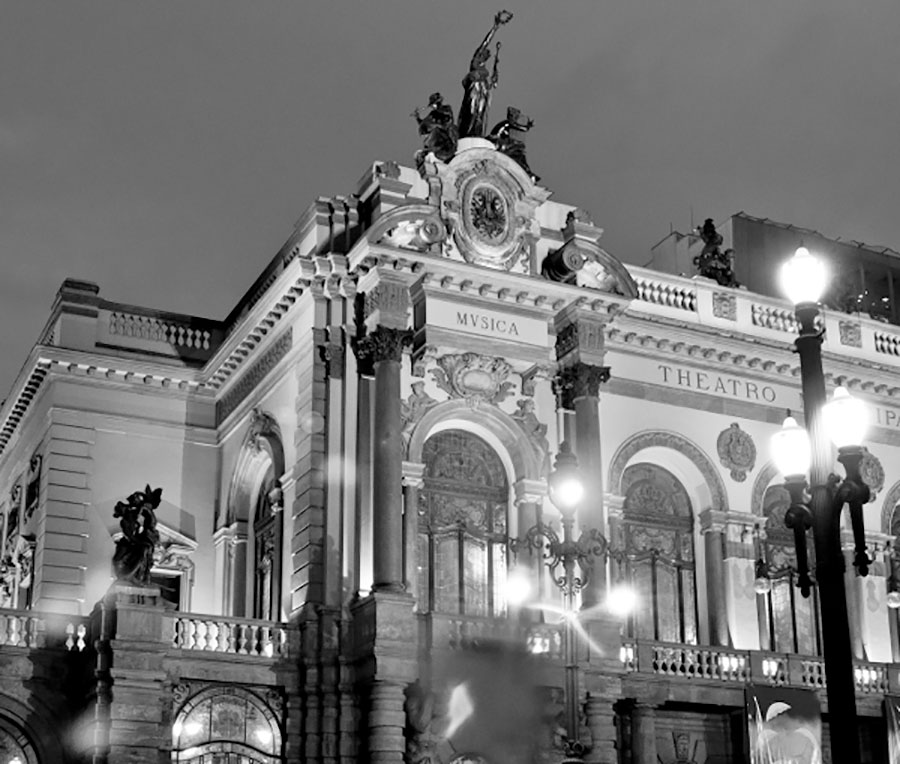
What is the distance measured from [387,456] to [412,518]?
5.20 feet

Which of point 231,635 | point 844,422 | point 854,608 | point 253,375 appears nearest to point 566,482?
point 844,422

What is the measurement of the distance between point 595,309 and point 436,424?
3.69m

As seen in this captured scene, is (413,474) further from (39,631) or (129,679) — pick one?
(39,631)

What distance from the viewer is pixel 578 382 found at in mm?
27594

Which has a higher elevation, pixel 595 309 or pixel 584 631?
pixel 595 309

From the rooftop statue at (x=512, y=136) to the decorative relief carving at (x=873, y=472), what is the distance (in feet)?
30.3

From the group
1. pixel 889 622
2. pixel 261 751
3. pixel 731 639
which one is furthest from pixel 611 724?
pixel 889 622

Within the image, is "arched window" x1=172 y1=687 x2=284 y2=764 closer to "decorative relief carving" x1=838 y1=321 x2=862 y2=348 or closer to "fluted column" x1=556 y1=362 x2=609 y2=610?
"fluted column" x1=556 y1=362 x2=609 y2=610

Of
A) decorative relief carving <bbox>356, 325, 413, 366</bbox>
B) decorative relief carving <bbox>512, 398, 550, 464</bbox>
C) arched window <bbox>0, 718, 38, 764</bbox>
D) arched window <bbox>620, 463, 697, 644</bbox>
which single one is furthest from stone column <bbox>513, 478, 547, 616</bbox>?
arched window <bbox>0, 718, 38, 764</bbox>

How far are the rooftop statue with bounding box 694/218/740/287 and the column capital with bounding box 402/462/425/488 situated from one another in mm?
8690

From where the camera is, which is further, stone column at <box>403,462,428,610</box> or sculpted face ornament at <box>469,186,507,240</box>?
sculpted face ornament at <box>469,186,507,240</box>

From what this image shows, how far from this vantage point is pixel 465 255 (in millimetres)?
27422

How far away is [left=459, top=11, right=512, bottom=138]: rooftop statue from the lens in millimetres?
28766

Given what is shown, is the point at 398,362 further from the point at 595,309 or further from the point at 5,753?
A: the point at 5,753
